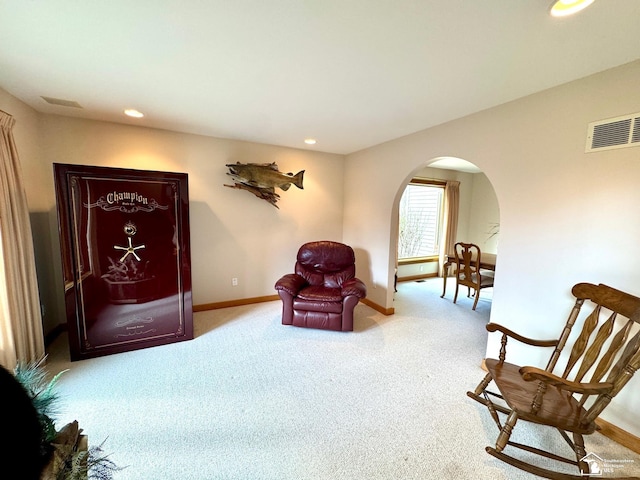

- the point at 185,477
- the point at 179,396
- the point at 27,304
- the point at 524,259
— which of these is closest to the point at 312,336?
the point at 179,396

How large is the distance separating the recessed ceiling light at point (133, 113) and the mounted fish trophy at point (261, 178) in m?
1.11

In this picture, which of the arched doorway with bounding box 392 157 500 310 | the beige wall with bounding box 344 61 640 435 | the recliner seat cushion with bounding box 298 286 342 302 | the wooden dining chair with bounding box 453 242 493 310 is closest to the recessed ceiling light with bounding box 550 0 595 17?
the beige wall with bounding box 344 61 640 435

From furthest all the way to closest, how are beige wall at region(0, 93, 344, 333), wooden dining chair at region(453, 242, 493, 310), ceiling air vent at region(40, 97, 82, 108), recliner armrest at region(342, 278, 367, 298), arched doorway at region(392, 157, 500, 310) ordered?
arched doorway at region(392, 157, 500, 310)
wooden dining chair at region(453, 242, 493, 310)
recliner armrest at region(342, 278, 367, 298)
beige wall at region(0, 93, 344, 333)
ceiling air vent at region(40, 97, 82, 108)

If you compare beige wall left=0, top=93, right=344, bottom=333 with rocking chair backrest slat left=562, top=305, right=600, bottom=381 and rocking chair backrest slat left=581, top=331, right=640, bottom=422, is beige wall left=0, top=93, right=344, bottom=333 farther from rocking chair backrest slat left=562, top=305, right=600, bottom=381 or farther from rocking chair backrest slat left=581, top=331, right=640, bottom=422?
rocking chair backrest slat left=581, top=331, right=640, bottom=422

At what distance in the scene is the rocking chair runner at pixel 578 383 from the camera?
1.38 metres

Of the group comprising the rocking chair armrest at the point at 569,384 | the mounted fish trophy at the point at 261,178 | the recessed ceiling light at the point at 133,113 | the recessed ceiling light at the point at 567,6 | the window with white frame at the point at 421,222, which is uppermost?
the recessed ceiling light at the point at 133,113

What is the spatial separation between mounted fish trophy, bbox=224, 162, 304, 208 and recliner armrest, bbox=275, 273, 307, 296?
4.22ft

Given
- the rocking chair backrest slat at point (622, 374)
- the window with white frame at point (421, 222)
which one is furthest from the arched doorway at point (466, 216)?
the rocking chair backrest slat at point (622, 374)

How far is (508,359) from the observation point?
2.36 m

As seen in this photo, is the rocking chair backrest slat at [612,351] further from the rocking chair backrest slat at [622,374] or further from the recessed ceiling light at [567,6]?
the recessed ceiling light at [567,6]

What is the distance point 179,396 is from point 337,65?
2730 mm

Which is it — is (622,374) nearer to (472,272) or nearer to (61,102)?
(472,272)

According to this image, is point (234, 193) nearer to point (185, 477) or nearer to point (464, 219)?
point (185, 477)

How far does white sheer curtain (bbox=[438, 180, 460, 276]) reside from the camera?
5.83 metres
